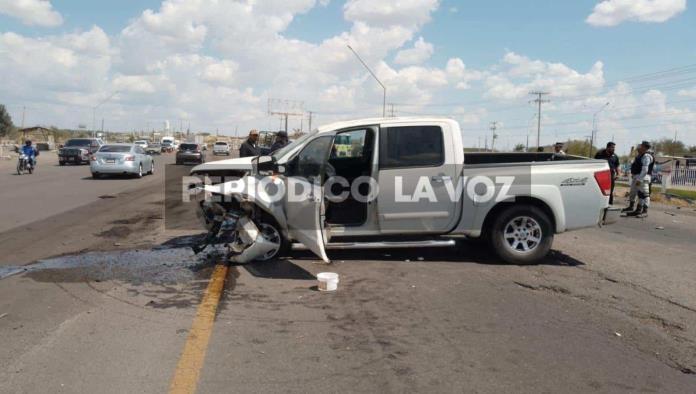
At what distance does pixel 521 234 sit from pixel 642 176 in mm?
7875

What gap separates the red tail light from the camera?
25.2ft

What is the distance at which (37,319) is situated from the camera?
17.0 feet

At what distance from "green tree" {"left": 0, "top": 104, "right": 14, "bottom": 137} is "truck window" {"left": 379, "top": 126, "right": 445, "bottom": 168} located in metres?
81.4

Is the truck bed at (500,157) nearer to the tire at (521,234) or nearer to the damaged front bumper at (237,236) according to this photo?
the tire at (521,234)

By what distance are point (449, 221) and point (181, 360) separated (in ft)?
14.3

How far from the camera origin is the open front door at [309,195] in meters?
6.81

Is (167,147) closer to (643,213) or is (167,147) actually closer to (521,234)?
(643,213)

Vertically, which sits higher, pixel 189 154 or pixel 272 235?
pixel 189 154

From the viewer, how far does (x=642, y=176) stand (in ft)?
45.5

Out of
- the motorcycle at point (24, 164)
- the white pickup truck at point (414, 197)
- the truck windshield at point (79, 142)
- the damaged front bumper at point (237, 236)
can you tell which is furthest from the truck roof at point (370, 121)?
the truck windshield at point (79, 142)

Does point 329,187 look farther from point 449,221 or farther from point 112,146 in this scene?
point 112,146

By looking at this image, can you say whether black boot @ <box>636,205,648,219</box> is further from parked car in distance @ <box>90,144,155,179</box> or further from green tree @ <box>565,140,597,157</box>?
green tree @ <box>565,140,597,157</box>

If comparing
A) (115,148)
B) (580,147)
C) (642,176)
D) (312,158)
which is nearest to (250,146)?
(312,158)

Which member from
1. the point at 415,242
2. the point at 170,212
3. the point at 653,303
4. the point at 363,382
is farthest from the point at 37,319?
the point at 170,212
